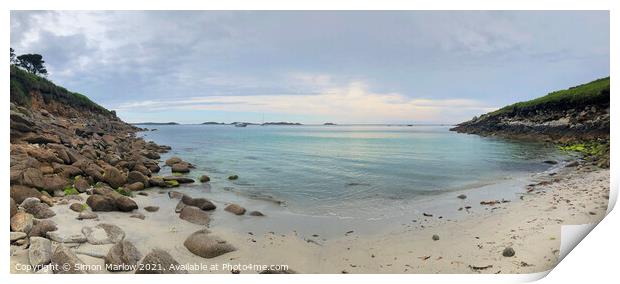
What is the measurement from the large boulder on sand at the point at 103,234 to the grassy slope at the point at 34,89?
4.57 m

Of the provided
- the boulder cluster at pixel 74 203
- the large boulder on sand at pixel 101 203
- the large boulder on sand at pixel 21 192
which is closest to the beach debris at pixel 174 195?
the boulder cluster at pixel 74 203

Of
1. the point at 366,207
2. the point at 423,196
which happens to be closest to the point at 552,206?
the point at 423,196

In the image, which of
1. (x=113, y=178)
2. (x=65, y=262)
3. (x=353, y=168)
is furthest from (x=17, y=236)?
(x=353, y=168)

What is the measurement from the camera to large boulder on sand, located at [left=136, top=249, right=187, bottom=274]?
3516 millimetres

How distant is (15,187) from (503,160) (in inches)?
514

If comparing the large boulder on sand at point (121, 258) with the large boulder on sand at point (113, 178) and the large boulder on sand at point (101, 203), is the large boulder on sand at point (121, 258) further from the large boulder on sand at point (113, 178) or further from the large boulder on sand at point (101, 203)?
the large boulder on sand at point (113, 178)

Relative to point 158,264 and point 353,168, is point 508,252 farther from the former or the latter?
point 353,168

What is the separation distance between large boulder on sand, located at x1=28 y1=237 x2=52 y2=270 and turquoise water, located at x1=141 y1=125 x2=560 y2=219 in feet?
11.8

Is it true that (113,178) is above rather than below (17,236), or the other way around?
above

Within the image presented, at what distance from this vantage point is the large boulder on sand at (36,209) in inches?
165

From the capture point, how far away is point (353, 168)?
10547 millimetres

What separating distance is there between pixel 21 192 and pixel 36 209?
1.49 feet

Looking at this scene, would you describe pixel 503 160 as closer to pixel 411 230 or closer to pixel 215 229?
pixel 411 230
